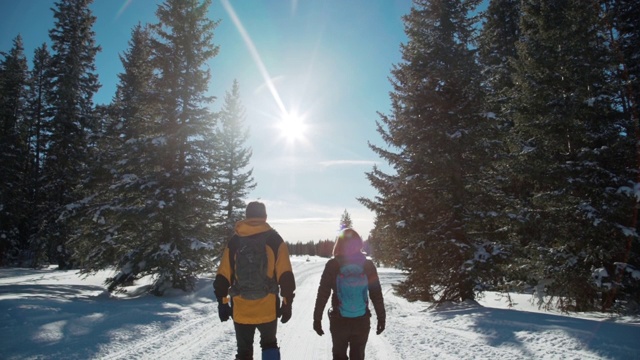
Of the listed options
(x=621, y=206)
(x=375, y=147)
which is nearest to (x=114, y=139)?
(x=375, y=147)

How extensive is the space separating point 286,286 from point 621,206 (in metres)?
10.3

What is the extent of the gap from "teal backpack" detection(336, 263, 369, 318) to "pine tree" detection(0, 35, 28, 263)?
30.8m

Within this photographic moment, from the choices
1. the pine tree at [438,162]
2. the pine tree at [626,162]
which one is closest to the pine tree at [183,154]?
the pine tree at [438,162]

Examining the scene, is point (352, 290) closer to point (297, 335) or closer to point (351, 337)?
point (351, 337)

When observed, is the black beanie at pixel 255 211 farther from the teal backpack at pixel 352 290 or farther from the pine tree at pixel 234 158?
the pine tree at pixel 234 158

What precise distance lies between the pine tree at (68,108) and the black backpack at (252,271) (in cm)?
2357

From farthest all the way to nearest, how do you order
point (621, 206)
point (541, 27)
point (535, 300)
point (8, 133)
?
point (8, 133) < point (535, 300) < point (541, 27) < point (621, 206)

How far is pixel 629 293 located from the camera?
10227mm

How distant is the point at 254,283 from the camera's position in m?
4.27

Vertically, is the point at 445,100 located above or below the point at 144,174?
above

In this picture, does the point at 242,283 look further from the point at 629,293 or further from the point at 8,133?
the point at 8,133

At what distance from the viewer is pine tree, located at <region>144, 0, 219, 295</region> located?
49.0ft

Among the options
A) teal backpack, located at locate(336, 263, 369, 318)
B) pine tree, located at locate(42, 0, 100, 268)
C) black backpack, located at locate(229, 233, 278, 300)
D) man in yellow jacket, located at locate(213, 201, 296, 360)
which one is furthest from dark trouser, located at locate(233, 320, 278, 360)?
pine tree, located at locate(42, 0, 100, 268)

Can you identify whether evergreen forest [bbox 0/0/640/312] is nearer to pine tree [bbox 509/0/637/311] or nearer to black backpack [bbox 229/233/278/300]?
pine tree [bbox 509/0/637/311]
